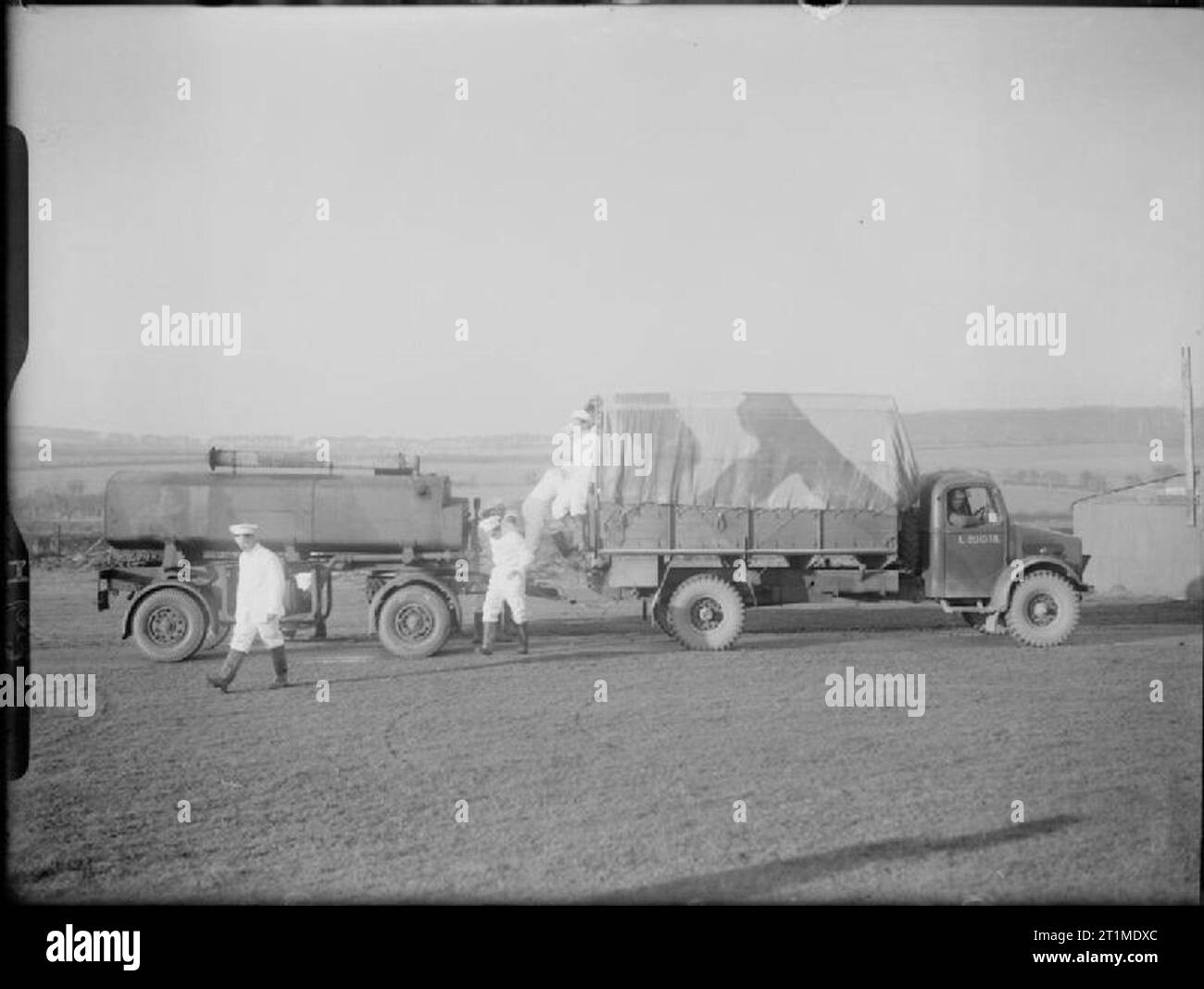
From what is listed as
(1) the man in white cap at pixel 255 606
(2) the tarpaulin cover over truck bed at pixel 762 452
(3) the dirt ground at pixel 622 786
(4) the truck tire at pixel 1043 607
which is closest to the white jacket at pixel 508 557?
(2) the tarpaulin cover over truck bed at pixel 762 452

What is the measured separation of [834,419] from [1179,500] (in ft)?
4.90

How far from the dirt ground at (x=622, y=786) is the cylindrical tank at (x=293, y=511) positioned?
1.91 feet

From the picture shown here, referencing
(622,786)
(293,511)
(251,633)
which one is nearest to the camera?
(622,786)

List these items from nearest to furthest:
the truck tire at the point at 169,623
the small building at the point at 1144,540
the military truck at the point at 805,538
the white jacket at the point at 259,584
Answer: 1. the small building at the point at 1144,540
2. the white jacket at the point at 259,584
3. the truck tire at the point at 169,623
4. the military truck at the point at 805,538

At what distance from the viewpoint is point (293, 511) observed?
5.61 m

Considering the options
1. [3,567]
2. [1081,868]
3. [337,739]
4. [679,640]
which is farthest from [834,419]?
[3,567]

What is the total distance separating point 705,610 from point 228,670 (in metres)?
2.45

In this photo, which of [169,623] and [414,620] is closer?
[169,623]

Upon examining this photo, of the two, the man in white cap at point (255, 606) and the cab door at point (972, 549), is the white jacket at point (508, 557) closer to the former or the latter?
the man in white cap at point (255, 606)

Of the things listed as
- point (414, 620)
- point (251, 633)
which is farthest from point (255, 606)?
point (414, 620)

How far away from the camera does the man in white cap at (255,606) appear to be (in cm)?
492

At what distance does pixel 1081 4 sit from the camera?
4117mm

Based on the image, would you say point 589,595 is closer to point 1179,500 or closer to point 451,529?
point 451,529

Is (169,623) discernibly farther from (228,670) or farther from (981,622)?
(981,622)
